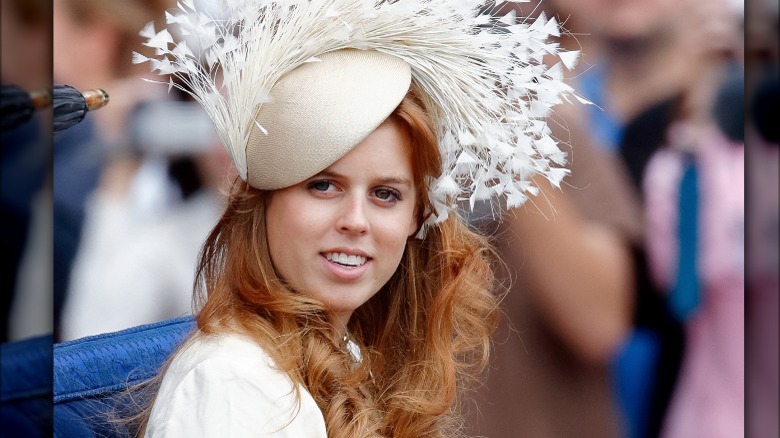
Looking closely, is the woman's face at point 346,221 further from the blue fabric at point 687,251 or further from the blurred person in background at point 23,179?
the blue fabric at point 687,251

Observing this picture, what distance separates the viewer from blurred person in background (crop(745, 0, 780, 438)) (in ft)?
2.27

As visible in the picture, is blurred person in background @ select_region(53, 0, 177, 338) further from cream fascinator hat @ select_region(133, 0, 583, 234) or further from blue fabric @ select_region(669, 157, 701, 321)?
blue fabric @ select_region(669, 157, 701, 321)

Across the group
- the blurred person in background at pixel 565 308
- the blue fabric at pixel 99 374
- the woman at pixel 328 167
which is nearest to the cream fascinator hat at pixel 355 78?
the woman at pixel 328 167

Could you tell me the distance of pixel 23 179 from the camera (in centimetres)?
43

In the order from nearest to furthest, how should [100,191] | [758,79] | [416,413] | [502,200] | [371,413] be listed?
[758,79], [371,413], [416,413], [100,191], [502,200]

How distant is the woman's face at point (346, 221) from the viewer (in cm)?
144

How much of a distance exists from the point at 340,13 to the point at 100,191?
4.79 feet

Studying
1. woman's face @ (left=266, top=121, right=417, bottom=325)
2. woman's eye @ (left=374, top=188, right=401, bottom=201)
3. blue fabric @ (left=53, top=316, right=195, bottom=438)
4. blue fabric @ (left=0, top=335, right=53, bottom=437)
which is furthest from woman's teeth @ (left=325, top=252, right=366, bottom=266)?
blue fabric @ (left=0, top=335, right=53, bottom=437)

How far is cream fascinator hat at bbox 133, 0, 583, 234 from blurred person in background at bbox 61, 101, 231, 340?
1155 millimetres

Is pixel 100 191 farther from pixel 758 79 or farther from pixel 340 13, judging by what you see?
pixel 758 79

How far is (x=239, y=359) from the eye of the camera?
4.28 feet

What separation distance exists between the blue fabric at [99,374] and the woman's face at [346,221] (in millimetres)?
425

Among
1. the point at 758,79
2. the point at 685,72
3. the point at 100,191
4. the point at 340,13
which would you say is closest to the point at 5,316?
the point at 758,79

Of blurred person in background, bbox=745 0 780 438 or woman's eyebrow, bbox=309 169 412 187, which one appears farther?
woman's eyebrow, bbox=309 169 412 187
